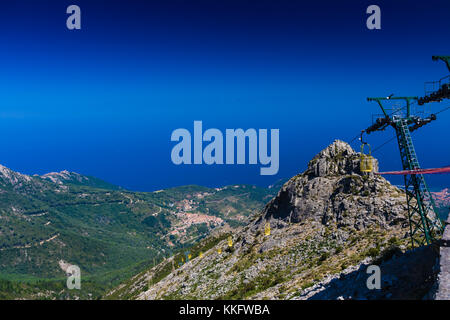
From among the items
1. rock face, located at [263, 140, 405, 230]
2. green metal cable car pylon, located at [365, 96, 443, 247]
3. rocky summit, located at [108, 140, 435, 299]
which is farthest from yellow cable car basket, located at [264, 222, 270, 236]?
green metal cable car pylon, located at [365, 96, 443, 247]

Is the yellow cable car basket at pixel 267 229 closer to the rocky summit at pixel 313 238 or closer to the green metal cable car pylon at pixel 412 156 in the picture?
the rocky summit at pixel 313 238

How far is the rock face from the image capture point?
49438mm

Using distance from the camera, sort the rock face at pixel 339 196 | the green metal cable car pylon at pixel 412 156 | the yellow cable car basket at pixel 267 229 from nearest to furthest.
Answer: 1. the green metal cable car pylon at pixel 412 156
2. the rock face at pixel 339 196
3. the yellow cable car basket at pixel 267 229

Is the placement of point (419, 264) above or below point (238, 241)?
above

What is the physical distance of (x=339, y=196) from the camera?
57219 mm

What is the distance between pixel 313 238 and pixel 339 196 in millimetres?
9310

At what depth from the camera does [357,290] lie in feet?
69.5

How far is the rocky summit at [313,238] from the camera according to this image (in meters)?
38.8

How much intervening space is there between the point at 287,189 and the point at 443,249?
169 ft

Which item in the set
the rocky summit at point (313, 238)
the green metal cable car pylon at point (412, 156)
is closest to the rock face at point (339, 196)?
the rocky summit at point (313, 238)

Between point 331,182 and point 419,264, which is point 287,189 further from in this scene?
point 419,264

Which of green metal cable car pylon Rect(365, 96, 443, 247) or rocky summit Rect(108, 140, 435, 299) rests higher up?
green metal cable car pylon Rect(365, 96, 443, 247)

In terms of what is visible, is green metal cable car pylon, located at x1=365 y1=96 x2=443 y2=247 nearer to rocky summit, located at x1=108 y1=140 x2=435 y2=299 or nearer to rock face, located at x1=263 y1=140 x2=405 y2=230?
rocky summit, located at x1=108 y1=140 x2=435 y2=299
